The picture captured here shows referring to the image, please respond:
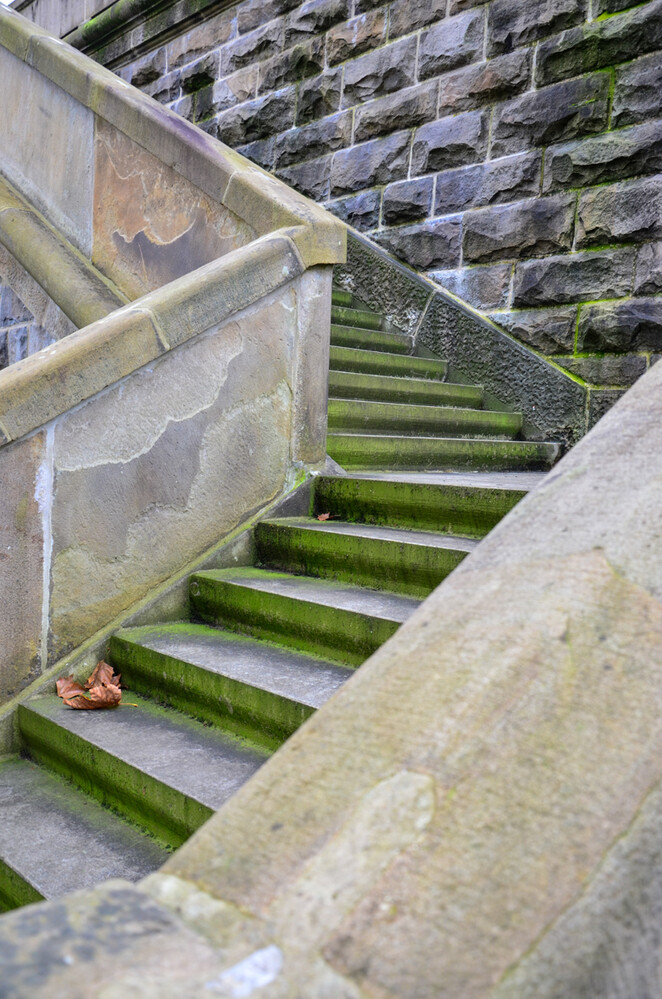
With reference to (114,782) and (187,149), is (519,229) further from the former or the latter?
(114,782)

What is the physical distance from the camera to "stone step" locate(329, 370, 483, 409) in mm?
4402

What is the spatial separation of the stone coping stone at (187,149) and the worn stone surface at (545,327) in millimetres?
1930

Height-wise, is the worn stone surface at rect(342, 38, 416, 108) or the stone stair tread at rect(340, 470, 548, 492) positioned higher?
the worn stone surface at rect(342, 38, 416, 108)

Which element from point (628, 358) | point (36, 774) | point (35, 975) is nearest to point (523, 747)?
point (35, 975)

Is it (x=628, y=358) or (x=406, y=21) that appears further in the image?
(x=406, y=21)

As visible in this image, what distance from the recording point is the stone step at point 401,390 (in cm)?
440

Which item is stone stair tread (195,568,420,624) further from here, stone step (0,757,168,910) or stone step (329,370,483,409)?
stone step (329,370,483,409)

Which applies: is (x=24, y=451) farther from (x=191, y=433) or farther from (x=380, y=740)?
(x=380, y=740)

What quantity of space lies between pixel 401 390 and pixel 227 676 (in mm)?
2680

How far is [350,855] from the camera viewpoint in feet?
2.86

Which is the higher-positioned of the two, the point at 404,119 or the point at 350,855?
the point at 404,119

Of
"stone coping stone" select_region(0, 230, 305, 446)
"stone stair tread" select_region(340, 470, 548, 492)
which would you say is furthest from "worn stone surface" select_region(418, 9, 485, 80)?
"stone coping stone" select_region(0, 230, 305, 446)

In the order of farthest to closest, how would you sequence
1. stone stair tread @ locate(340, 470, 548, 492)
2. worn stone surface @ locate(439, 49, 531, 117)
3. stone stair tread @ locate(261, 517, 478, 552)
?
worn stone surface @ locate(439, 49, 531, 117) < stone stair tread @ locate(340, 470, 548, 492) < stone stair tread @ locate(261, 517, 478, 552)

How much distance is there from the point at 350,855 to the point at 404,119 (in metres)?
5.56
